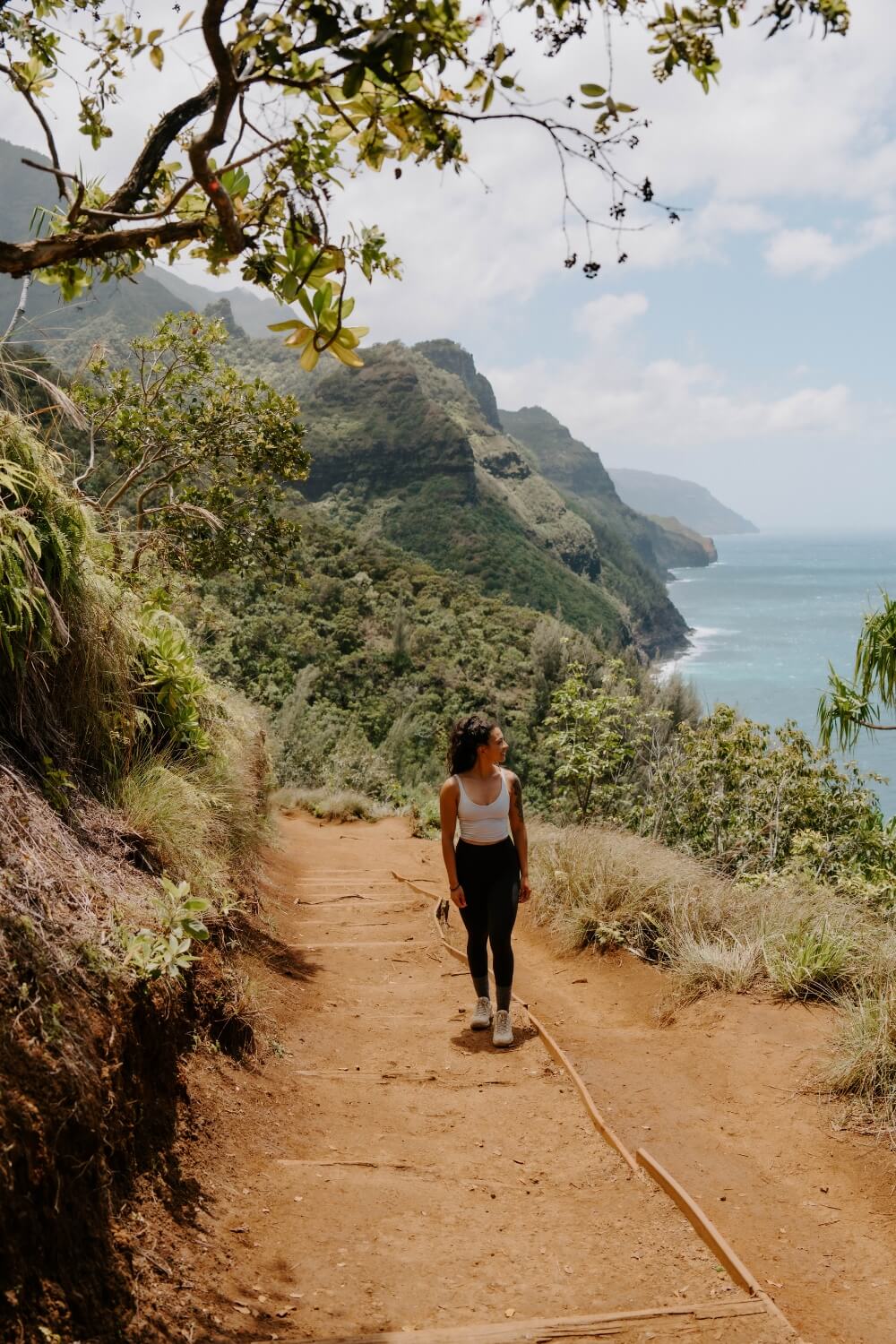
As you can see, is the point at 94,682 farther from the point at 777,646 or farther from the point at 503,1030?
the point at 777,646

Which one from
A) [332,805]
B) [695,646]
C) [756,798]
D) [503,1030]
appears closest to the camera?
[503,1030]

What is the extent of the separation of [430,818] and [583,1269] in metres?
12.6

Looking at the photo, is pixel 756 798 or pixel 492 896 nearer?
pixel 492 896

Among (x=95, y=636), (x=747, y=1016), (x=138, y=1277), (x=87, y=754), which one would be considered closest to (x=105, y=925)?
(x=138, y=1277)

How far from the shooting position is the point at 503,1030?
4988mm

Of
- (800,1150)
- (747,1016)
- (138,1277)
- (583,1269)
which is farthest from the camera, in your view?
(747,1016)

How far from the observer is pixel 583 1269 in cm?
296

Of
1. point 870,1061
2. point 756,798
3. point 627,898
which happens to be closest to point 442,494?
point 756,798

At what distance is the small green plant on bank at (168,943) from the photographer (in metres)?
3.13

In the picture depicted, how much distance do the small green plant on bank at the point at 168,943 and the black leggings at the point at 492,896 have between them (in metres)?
1.84

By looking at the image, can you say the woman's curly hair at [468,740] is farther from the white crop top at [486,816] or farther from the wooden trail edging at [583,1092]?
the wooden trail edging at [583,1092]

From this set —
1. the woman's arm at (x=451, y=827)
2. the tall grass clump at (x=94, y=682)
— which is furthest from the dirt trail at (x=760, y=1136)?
the tall grass clump at (x=94, y=682)

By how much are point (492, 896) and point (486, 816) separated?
0.43 meters

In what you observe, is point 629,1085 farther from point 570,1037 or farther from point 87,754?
point 87,754
